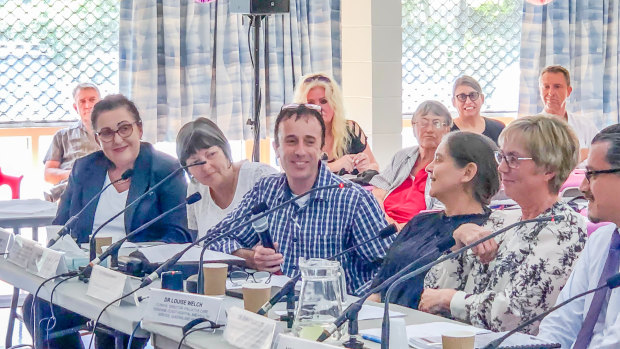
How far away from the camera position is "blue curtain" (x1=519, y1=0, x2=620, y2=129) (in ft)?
24.5

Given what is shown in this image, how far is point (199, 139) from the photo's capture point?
379cm

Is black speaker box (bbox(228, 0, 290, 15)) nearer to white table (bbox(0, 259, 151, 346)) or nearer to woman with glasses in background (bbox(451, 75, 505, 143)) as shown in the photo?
woman with glasses in background (bbox(451, 75, 505, 143))

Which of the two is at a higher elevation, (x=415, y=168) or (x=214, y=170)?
(x=214, y=170)

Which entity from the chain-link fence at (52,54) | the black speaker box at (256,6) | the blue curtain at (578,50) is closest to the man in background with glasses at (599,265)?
the black speaker box at (256,6)

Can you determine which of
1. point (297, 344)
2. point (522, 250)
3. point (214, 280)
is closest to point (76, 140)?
point (214, 280)

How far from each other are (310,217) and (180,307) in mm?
1033

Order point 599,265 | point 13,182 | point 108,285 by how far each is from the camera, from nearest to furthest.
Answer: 1. point 599,265
2. point 108,285
3. point 13,182

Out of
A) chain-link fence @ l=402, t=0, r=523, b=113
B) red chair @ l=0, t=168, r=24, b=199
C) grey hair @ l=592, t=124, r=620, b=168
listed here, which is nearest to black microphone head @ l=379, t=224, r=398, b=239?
grey hair @ l=592, t=124, r=620, b=168

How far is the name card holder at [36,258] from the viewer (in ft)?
9.97

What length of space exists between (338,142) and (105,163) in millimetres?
2022

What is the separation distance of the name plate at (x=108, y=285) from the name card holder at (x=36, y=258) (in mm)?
260

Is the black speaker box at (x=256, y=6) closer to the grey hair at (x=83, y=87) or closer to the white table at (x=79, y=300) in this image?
the grey hair at (x=83, y=87)

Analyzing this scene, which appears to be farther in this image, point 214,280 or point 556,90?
point 556,90

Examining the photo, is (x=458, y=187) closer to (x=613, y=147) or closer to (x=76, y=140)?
(x=613, y=147)
